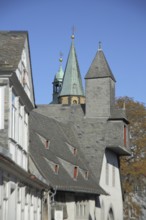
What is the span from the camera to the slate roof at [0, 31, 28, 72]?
1920 centimetres

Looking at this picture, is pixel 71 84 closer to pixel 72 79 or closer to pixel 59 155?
pixel 72 79

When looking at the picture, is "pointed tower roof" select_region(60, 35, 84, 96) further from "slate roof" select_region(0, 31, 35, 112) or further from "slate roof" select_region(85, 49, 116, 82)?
"slate roof" select_region(0, 31, 35, 112)

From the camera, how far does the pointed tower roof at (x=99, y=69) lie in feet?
148

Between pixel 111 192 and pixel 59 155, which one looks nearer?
pixel 59 155

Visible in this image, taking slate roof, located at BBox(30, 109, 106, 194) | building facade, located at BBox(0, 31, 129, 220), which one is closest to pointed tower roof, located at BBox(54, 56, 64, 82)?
building facade, located at BBox(0, 31, 129, 220)

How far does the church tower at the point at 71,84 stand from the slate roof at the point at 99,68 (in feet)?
127

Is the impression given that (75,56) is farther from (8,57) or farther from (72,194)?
(8,57)

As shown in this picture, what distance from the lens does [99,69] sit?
45500 millimetres

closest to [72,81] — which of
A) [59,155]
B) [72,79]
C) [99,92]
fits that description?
[72,79]

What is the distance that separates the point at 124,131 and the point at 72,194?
11.9m

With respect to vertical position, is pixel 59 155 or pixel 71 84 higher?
pixel 71 84

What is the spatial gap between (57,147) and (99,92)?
901 centimetres

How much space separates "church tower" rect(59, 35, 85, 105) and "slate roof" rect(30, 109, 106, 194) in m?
42.1

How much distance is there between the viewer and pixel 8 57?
65.0 ft
